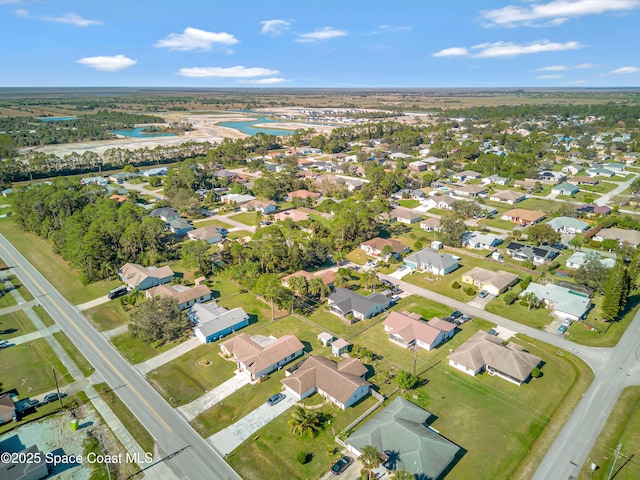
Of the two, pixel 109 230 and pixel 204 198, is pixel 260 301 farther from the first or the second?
pixel 204 198

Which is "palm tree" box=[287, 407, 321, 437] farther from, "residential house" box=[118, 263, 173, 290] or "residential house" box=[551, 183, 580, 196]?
"residential house" box=[551, 183, 580, 196]

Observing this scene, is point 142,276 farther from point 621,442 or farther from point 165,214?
point 621,442

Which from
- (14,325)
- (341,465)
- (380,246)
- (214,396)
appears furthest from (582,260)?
(14,325)

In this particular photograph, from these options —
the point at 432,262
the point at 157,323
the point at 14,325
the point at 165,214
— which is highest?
the point at 165,214

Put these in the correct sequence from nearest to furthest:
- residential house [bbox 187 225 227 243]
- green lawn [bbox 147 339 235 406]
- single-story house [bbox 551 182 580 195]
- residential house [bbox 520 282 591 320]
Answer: green lawn [bbox 147 339 235 406]
residential house [bbox 520 282 591 320]
residential house [bbox 187 225 227 243]
single-story house [bbox 551 182 580 195]

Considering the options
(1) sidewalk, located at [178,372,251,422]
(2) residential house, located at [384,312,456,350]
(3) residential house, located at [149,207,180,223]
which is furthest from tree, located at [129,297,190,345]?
(3) residential house, located at [149,207,180,223]

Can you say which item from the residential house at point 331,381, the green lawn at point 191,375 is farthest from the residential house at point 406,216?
the green lawn at point 191,375
